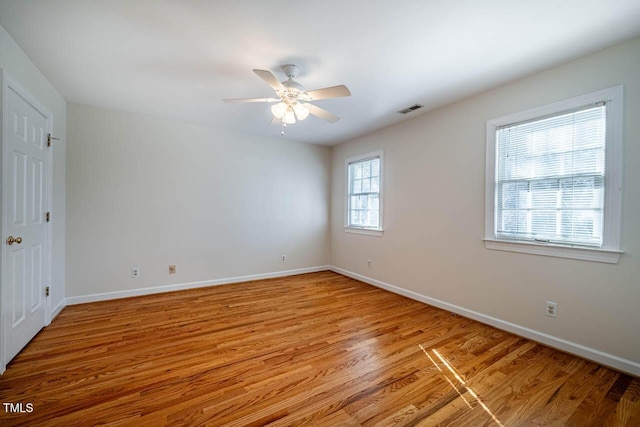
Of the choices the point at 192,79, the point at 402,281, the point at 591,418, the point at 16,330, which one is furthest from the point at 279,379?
the point at 192,79

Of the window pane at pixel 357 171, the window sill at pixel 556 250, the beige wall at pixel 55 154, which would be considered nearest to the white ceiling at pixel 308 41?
the beige wall at pixel 55 154

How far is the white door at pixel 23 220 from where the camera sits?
1958mm

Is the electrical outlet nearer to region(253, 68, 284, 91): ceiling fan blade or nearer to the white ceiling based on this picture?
the white ceiling

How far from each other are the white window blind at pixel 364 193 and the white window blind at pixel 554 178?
1.85 metres

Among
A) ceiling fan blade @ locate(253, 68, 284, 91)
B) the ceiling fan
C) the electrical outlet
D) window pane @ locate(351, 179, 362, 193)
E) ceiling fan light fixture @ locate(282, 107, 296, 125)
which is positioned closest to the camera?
ceiling fan blade @ locate(253, 68, 284, 91)

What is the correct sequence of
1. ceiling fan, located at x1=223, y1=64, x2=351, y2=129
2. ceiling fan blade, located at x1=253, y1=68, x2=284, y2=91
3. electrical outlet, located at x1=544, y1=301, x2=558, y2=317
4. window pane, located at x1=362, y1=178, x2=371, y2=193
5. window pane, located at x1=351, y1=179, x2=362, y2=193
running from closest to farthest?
ceiling fan blade, located at x1=253, y1=68, x2=284, y2=91
ceiling fan, located at x1=223, y1=64, x2=351, y2=129
electrical outlet, located at x1=544, y1=301, x2=558, y2=317
window pane, located at x1=362, y1=178, x2=371, y2=193
window pane, located at x1=351, y1=179, x2=362, y2=193

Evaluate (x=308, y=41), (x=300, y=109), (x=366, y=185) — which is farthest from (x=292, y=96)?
(x=366, y=185)

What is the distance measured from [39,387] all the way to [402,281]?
372 cm

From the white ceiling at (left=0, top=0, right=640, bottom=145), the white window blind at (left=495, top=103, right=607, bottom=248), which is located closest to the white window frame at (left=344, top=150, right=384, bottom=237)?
the white ceiling at (left=0, top=0, right=640, bottom=145)

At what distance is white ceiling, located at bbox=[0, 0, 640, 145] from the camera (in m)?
1.69

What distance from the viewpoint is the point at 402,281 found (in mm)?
3787

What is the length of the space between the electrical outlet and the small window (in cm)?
220

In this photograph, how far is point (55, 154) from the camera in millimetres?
2857

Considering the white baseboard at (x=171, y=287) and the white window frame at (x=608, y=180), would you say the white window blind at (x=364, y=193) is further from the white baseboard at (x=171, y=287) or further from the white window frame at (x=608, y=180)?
the white window frame at (x=608, y=180)
